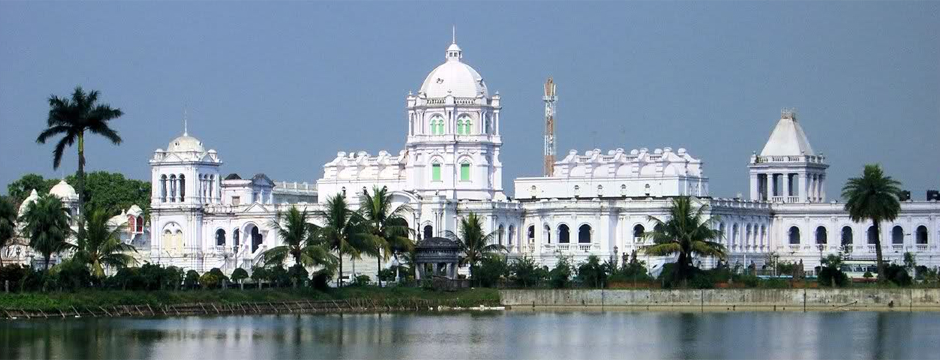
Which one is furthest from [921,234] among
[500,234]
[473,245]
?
[473,245]

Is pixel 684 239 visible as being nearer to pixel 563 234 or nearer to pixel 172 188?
pixel 563 234

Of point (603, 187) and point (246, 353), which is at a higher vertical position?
point (603, 187)

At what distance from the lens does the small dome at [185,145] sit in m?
136

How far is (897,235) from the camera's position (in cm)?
13412

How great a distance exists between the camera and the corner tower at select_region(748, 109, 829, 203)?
139 metres

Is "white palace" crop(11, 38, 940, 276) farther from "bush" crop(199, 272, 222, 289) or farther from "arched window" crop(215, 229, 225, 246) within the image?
"bush" crop(199, 272, 222, 289)

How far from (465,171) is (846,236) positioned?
2398 centimetres

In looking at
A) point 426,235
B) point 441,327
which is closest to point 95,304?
point 441,327

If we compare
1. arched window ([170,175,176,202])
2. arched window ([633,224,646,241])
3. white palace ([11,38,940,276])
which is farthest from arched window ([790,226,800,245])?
arched window ([170,175,176,202])

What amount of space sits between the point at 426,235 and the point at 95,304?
143 feet

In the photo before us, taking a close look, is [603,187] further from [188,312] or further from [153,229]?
[188,312]

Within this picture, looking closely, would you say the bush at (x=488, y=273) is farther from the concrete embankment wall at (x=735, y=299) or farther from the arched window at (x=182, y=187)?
the arched window at (x=182, y=187)

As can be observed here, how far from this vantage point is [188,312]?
88.4m

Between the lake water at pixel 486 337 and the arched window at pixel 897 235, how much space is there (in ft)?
139
